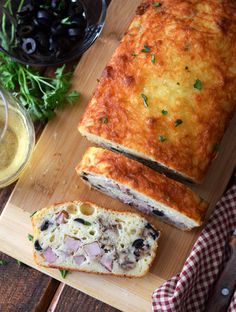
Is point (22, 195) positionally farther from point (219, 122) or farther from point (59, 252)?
point (219, 122)

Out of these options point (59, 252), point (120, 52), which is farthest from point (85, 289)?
point (120, 52)

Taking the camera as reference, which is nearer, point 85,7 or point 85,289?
point 85,289

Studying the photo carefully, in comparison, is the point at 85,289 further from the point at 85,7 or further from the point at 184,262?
the point at 85,7

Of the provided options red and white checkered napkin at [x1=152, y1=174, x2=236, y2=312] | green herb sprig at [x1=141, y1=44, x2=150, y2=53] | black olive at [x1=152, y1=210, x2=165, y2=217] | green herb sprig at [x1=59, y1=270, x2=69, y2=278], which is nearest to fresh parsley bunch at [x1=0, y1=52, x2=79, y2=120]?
green herb sprig at [x1=141, y1=44, x2=150, y2=53]

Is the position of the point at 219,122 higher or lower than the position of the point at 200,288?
higher

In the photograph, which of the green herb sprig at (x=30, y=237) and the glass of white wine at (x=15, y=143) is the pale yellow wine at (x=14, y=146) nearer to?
the glass of white wine at (x=15, y=143)

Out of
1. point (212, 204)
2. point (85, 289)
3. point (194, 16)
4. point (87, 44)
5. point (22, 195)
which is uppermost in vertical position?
point (194, 16)

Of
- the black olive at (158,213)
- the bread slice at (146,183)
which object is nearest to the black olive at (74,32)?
the bread slice at (146,183)
